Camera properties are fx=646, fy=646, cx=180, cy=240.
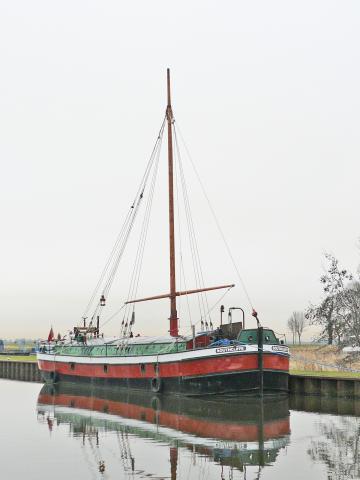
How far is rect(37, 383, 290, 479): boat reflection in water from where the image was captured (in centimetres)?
1902

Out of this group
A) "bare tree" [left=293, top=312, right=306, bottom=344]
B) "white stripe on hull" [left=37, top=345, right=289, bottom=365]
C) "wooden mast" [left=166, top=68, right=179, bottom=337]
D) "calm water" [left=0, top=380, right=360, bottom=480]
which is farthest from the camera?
"bare tree" [left=293, top=312, right=306, bottom=344]

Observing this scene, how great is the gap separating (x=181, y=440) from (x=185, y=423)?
4270 millimetres

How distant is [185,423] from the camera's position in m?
25.4

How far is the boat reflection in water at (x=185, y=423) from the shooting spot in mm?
19016

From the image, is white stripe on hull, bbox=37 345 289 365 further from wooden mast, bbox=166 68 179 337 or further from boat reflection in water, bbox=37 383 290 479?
wooden mast, bbox=166 68 179 337

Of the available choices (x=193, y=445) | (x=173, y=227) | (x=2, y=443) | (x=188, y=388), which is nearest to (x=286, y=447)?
(x=193, y=445)

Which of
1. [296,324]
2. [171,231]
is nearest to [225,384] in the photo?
[171,231]

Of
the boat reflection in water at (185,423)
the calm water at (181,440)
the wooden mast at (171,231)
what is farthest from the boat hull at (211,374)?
the wooden mast at (171,231)

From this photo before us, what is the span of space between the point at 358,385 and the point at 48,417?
15686 mm

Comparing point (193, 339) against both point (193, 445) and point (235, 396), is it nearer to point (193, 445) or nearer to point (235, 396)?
point (235, 396)

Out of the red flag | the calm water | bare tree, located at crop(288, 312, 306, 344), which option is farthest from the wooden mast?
bare tree, located at crop(288, 312, 306, 344)

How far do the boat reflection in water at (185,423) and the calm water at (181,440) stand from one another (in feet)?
0.12

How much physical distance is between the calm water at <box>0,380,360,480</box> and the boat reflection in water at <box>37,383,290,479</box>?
4 centimetres

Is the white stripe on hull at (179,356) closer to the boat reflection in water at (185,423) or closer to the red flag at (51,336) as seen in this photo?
the boat reflection in water at (185,423)
